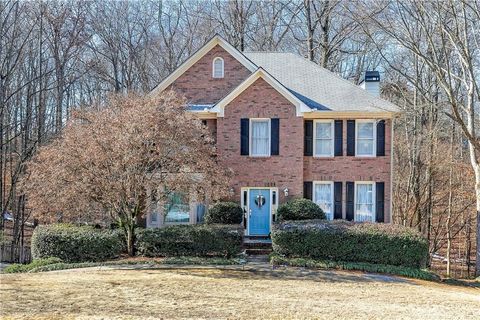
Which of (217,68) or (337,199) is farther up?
(217,68)

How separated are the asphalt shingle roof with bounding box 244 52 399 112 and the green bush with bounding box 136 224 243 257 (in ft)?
22.5

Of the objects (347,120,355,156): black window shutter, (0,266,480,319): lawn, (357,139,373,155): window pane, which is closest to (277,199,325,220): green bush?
(347,120,355,156): black window shutter

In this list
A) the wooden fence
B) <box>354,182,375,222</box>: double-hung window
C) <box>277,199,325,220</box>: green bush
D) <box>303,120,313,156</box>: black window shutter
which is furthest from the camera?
the wooden fence

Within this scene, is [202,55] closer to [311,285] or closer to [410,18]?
[410,18]

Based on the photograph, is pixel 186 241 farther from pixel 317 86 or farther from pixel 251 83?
pixel 317 86

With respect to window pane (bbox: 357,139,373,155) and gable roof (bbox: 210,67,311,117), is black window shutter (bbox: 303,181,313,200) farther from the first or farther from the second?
gable roof (bbox: 210,67,311,117)

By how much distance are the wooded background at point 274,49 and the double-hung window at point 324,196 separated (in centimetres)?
456

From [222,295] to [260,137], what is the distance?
967 cm

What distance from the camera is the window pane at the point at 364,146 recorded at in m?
19.1

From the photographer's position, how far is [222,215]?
17.4 meters

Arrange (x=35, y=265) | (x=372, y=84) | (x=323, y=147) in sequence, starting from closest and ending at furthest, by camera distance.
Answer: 1. (x=35, y=265)
2. (x=323, y=147)
3. (x=372, y=84)

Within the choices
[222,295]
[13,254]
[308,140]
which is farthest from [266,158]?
[13,254]

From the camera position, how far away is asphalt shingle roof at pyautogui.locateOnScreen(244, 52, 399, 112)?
1916 cm

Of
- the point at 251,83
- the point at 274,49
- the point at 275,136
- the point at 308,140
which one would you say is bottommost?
the point at 308,140
